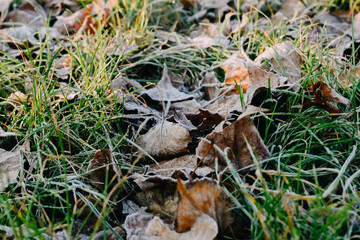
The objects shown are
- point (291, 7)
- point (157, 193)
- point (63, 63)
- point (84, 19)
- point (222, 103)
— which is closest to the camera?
point (157, 193)

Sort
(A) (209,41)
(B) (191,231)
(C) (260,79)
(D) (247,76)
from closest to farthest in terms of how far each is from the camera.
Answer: (B) (191,231) → (C) (260,79) → (D) (247,76) → (A) (209,41)

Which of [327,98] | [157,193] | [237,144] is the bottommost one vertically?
[157,193]

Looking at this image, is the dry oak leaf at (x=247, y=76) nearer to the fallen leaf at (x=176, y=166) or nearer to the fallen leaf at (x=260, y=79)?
the fallen leaf at (x=260, y=79)

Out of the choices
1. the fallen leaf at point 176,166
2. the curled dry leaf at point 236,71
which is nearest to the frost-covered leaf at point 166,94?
the curled dry leaf at point 236,71

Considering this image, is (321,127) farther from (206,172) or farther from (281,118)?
(206,172)

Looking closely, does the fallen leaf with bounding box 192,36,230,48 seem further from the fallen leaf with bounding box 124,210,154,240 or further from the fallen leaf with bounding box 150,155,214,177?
the fallen leaf with bounding box 124,210,154,240

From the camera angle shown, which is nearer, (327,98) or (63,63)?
(327,98)

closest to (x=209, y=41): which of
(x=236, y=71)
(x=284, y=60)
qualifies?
(x=236, y=71)

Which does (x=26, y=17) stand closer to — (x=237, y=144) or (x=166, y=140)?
(x=166, y=140)

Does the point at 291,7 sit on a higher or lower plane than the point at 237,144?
higher
